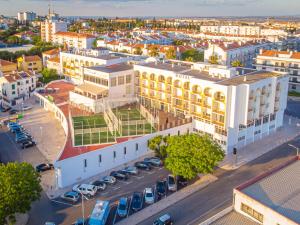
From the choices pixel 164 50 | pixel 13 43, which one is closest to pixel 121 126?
pixel 164 50

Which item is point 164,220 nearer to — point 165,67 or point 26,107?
point 165,67

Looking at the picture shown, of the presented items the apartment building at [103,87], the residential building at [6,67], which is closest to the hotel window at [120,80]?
the apartment building at [103,87]

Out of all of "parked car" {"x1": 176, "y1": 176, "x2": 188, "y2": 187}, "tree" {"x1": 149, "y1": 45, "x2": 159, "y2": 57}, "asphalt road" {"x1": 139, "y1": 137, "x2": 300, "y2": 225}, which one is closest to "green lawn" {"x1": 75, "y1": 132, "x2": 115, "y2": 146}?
"parked car" {"x1": 176, "y1": 176, "x2": 188, "y2": 187}

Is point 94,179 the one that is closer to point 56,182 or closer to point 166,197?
point 56,182

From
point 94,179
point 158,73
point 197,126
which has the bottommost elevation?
point 94,179

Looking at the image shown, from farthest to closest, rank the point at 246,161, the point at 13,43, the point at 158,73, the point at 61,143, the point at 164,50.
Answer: the point at 13,43 → the point at 164,50 → the point at 158,73 → the point at 61,143 → the point at 246,161
